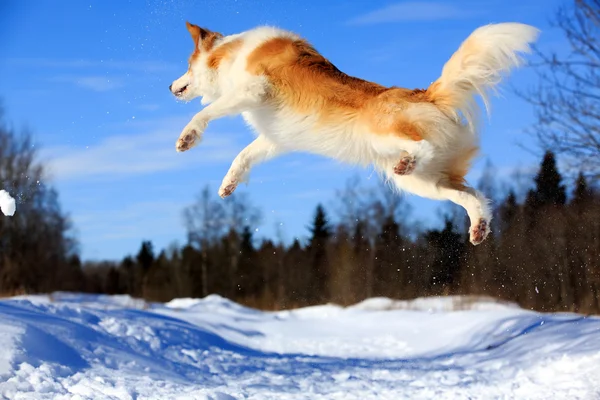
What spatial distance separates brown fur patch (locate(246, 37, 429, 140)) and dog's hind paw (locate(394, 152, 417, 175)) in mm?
199

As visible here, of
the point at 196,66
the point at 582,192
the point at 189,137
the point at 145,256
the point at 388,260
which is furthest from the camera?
the point at 145,256

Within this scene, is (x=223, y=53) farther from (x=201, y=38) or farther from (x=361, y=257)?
(x=361, y=257)

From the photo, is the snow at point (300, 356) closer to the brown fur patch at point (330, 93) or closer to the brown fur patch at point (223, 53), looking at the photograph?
the brown fur patch at point (223, 53)

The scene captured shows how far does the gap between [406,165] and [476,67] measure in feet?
3.15

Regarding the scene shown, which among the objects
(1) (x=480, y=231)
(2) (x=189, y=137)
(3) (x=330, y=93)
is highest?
(3) (x=330, y=93)

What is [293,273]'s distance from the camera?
22.0m

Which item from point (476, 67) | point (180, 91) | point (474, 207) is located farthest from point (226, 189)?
point (476, 67)

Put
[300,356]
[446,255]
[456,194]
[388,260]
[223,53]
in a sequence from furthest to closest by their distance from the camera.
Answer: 1. [388,260]
2. [446,255]
3. [300,356]
4. [223,53]
5. [456,194]

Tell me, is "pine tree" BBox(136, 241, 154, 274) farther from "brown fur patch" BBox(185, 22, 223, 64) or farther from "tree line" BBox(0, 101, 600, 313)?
"brown fur patch" BBox(185, 22, 223, 64)

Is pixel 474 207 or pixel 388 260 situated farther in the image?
pixel 388 260

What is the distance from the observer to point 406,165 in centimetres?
479

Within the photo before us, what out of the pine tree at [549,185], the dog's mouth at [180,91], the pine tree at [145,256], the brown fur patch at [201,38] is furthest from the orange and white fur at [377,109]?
the pine tree at [145,256]

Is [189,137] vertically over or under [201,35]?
under

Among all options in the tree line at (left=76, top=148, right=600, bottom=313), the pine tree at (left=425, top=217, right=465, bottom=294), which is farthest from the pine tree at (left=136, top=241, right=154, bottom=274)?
the pine tree at (left=425, top=217, right=465, bottom=294)
